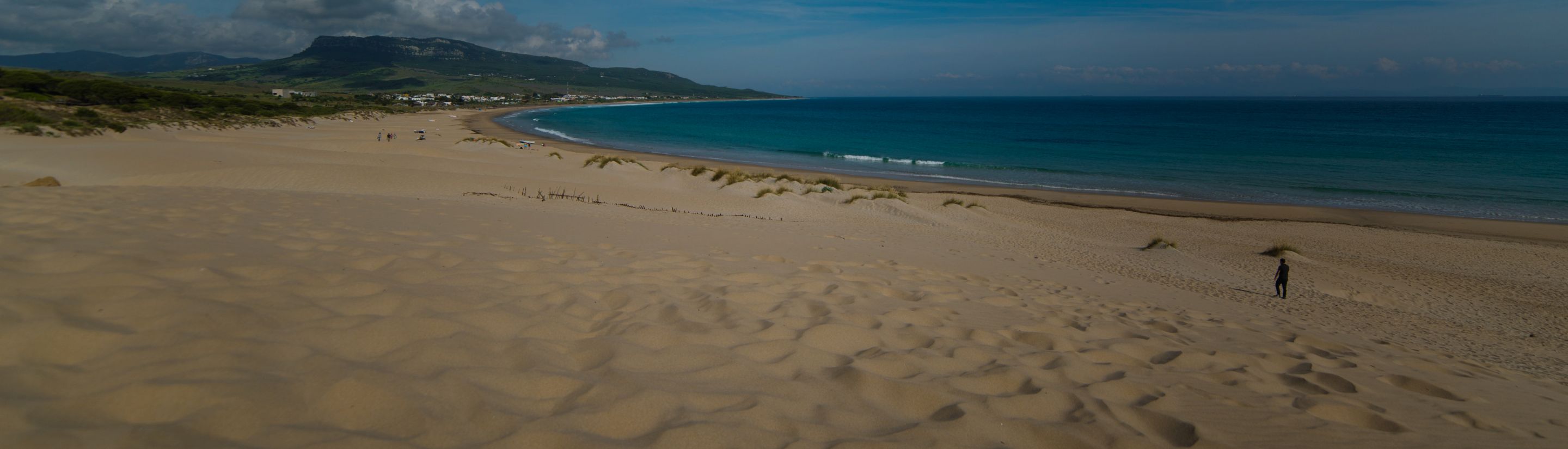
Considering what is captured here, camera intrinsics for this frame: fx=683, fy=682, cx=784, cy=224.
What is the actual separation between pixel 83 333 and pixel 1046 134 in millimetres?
59345

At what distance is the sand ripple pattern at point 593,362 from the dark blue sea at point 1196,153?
2135 centimetres

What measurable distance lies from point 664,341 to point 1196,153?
43166 mm

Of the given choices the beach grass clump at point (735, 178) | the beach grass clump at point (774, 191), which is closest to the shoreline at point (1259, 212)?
the beach grass clump at point (735, 178)

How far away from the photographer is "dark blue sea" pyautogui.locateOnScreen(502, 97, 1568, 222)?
79.2ft

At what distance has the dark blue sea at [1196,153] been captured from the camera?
2414 centimetres

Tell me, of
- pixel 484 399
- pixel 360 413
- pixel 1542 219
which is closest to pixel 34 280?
pixel 360 413

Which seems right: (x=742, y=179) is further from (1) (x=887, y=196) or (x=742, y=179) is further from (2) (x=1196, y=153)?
(2) (x=1196, y=153)

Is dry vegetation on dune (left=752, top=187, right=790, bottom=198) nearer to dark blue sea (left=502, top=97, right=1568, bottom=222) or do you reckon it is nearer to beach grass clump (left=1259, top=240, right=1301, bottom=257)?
beach grass clump (left=1259, top=240, right=1301, bottom=257)

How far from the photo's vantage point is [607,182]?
18.6 metres

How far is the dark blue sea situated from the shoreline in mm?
1209

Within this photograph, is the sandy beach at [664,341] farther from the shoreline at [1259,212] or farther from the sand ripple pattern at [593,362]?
the shoreline at [1259,212]

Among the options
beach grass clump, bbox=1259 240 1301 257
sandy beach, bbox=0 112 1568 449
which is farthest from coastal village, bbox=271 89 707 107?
beach grass clump, bbox=1259 240 1301 257

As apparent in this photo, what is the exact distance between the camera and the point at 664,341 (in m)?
4.03

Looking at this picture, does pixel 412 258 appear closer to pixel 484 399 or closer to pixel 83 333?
pixel 83 333
